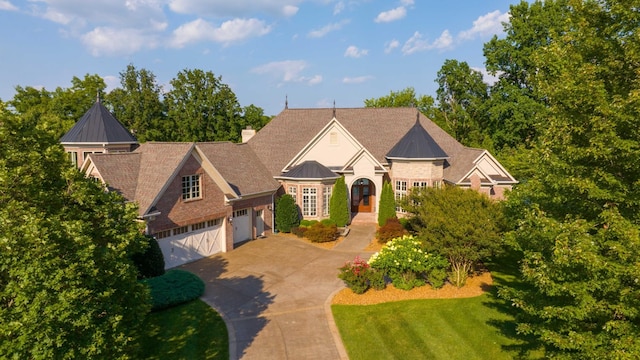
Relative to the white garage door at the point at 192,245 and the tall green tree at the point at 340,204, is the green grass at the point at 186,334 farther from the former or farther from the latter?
the tall green tree at the point at 340,204

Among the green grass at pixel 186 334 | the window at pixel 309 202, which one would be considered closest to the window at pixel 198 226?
the green grass at pixel 186 334

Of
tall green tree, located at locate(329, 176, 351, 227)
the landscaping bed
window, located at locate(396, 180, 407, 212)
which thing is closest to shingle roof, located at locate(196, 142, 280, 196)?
tall green tree, located at locate(329, 176, 351, 227)

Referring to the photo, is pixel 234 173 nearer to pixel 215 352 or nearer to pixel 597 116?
pixel 215 352

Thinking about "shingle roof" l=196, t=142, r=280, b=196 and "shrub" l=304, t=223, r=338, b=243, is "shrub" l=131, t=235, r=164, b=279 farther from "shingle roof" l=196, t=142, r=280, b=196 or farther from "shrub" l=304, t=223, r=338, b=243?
"shrub" l=304, t=223, r=338, b=243

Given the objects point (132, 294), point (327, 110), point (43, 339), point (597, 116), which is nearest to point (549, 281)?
point (597, 116)

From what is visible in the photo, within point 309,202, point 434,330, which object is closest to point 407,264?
point 434,330

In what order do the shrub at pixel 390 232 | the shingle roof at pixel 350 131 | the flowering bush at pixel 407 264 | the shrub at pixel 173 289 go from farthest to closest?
the shingle roof at pixel 350 131
the shrub at pixel 390 232
the flowering bush at pixel 407 264
the shrub at pixel 173 289
